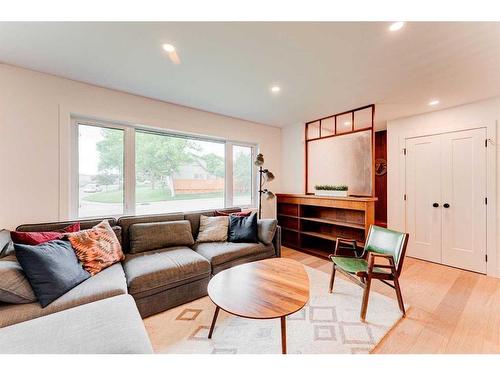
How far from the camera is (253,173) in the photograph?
4.25 meters

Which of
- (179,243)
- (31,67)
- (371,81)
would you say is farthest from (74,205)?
(371,81)

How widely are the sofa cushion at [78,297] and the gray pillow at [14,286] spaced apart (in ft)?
0.14

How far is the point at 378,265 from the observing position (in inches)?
77.0

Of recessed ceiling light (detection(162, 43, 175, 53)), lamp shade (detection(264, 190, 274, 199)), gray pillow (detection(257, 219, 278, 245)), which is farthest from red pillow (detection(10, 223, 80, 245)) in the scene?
lamp shade (detection(264, 190, 274, 199))

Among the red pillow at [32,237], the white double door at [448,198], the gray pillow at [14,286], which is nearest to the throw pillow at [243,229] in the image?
the red pillow at [32,237]

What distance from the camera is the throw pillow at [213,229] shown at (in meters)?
2.80

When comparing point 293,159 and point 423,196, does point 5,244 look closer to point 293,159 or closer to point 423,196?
point 293,159

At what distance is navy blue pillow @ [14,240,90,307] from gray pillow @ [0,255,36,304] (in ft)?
0.09

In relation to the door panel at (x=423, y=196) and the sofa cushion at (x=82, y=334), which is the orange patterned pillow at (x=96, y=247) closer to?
the sofa cushion at (x=82, y=334)

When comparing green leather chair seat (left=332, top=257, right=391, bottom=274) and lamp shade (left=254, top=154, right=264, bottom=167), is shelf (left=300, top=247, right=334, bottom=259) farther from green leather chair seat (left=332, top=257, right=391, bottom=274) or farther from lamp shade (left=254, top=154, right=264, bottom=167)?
lamp shade (left=254, top=154, right=264, bottom=167)
